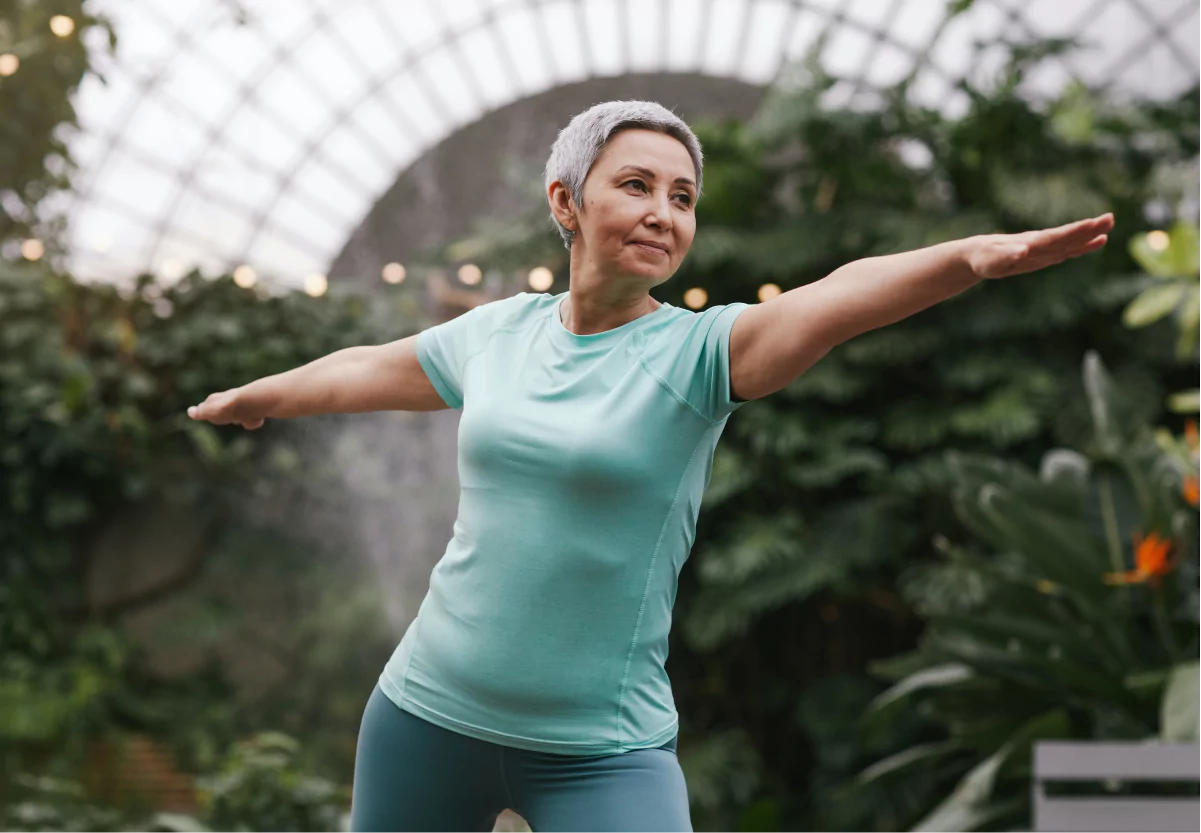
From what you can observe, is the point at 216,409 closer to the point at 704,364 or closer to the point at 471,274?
Answer: the point at 704,364

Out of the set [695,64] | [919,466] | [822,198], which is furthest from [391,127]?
[919,466]

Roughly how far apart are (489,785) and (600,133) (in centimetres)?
65

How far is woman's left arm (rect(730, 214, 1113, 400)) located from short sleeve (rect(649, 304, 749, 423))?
11 mm

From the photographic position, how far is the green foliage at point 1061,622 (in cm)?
418

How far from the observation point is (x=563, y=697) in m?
1.14

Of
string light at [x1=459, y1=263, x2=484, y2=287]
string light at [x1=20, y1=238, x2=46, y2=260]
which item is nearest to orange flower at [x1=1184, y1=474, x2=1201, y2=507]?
string light at [x1=459, y1=263, x2=484, y2=287]

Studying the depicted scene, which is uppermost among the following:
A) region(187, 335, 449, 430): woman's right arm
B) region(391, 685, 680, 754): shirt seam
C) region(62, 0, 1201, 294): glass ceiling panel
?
region(62, 0, 1201, 294): glass ceiling panel

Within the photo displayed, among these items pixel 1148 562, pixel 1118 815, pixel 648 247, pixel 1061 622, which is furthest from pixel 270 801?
pixel 648 247

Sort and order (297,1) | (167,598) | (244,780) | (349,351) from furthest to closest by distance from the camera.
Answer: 1. (297,1)
2. (167,598)
3. (244,780)
4. (349,351)

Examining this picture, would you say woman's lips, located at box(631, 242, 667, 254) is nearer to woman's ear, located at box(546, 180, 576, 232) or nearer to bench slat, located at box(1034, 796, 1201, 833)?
woman's ear, located at box(546, 180, 576, 232)

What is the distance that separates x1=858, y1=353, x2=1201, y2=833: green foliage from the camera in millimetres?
4176

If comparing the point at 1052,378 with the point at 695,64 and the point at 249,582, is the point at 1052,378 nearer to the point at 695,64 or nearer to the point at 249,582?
the point at 249,582

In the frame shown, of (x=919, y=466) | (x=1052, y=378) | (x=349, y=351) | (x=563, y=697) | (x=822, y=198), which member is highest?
(x=822, y=198)

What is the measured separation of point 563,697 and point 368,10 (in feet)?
33.7
